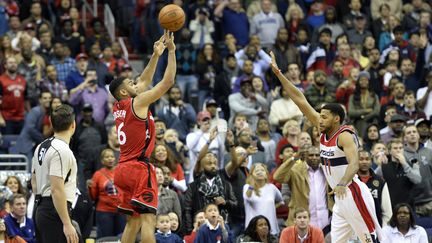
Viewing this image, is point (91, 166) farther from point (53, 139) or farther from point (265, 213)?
point (53, 139)

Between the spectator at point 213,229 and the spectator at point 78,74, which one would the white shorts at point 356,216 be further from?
the spectator at point 78,74

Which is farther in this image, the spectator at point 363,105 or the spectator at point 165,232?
the spectator at point 363,105

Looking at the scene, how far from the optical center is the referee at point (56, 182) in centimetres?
1313

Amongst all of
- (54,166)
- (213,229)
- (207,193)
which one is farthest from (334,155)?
(207,193)

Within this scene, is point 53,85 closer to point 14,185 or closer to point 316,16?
point 14,185

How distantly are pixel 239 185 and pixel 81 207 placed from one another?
2.83 metres

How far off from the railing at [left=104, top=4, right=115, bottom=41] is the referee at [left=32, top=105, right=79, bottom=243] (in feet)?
45.1

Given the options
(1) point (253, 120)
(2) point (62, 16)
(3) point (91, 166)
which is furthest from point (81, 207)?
(2) point (62, 16)

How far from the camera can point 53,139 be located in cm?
1349

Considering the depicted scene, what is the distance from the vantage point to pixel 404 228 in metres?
18.0

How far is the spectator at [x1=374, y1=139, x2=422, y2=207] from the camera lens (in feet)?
64.5

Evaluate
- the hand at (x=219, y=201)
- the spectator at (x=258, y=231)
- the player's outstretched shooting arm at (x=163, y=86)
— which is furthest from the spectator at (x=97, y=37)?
the player's outstretched shooting arm at (x=163, y=86)

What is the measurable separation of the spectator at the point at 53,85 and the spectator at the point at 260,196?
16.9ft

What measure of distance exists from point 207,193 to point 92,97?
4.54m
